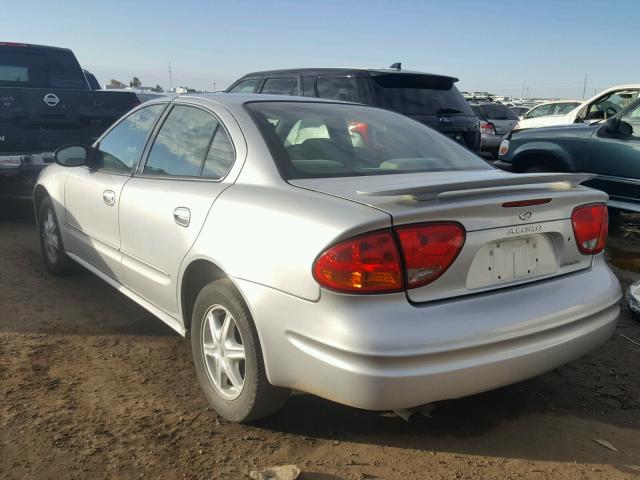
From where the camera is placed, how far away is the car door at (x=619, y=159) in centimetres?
657

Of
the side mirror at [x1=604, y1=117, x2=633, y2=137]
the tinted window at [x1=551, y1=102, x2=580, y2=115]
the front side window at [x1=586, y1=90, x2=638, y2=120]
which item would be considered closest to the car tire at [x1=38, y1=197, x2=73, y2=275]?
the side mirror at [x1=604, y1=117, x2=633, y2=137]

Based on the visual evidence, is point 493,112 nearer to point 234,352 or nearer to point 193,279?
point 193,279

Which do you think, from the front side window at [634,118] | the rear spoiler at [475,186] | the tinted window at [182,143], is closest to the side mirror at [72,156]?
the tinted window at [182,143]

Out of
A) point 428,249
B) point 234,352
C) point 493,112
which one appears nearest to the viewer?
point 428,249

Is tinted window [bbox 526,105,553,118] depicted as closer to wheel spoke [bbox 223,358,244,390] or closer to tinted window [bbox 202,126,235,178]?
tinted window [bbox 202,126,235,178]

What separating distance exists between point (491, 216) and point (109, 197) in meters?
2.44

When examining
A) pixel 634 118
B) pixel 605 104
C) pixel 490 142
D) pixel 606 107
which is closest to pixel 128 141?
pixel 634 118

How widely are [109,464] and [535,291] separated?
6.30 ft

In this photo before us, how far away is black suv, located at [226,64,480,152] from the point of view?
23.4 feet

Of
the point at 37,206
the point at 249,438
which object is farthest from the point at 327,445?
the point at 37,206

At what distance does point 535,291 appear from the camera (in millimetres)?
2564

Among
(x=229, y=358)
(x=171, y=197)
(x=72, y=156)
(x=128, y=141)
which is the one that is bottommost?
(x=229, y=358)

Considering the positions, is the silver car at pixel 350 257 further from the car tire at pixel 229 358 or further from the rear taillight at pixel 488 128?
the rear taillight at pixel 488 128

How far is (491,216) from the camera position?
2432 mm
